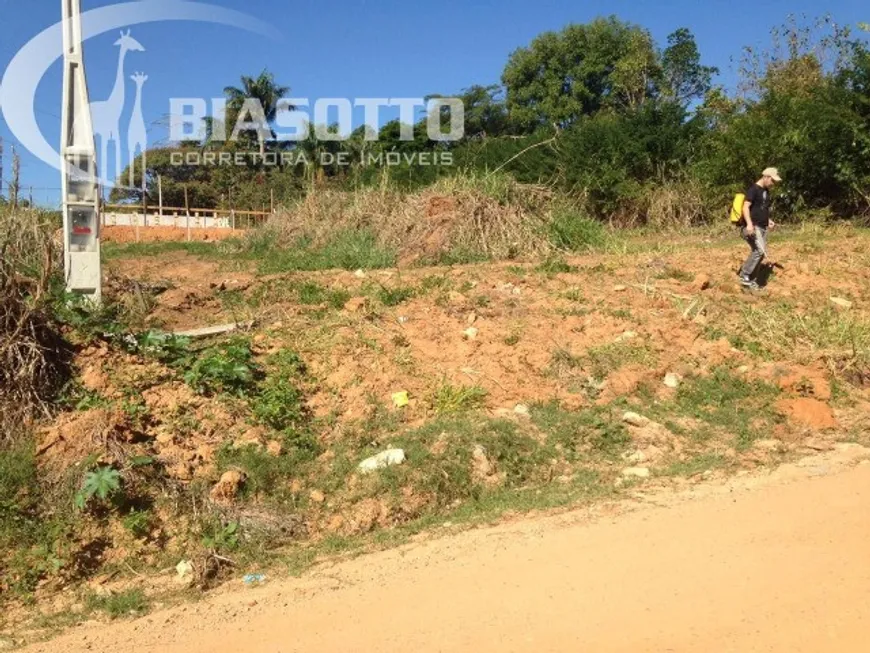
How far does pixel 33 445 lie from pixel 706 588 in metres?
3.73

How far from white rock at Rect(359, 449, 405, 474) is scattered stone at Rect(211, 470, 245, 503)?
729mm

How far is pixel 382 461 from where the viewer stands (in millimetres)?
4496

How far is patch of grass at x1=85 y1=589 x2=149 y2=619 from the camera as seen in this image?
3320mm

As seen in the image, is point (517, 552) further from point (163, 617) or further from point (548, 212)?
point (548, 212)

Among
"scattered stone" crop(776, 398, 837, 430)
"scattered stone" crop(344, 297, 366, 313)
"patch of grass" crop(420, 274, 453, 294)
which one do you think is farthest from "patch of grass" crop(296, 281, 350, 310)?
"scattered stone" crop(776, 398, 837, 430)

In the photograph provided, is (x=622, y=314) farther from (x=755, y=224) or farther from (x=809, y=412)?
(x=755, y=224)

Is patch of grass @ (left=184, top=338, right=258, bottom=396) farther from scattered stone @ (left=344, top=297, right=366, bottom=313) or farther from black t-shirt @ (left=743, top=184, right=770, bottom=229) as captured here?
black t-shirt @ (left=743, top=184, right=770, bottom=229)

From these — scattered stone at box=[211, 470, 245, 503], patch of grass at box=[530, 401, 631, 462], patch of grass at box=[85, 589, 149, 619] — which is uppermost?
patch of grass at box=[530, 401, 631, 462]

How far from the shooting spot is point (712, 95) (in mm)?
18406

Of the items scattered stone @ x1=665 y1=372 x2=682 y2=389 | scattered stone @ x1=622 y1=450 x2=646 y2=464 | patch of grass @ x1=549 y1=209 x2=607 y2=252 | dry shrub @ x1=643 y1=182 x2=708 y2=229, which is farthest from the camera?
dry shrub @ x1=643 y1=182 x2=708 y2=229

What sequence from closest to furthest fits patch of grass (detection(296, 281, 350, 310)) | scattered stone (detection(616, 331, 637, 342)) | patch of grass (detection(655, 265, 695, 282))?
scattered stone (detection(616, 331, 637, 342)) → patch of grass (detection(296, 281, 350, 310)) → patch of grass (detection(655, 265, 695, 282))

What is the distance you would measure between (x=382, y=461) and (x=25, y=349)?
7.88 feet

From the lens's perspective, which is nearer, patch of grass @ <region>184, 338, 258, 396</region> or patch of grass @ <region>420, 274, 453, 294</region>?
patch of grass @ <region>184, 338, 258, 396</region>

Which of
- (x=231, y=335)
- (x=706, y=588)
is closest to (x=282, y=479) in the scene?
(x=231, y=335)
